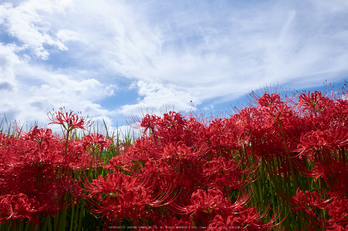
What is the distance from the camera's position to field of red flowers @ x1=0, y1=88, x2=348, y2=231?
2406 mm

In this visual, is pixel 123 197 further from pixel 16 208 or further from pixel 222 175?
pixel 222 175

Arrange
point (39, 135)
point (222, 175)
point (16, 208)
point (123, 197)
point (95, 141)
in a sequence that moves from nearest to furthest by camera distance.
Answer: point (123, 197) < point (16, 208) < point (222, 175) < point (39, 135) < point (95, 141)

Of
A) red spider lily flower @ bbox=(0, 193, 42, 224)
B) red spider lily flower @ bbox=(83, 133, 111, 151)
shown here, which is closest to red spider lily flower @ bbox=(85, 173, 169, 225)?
red spider lily flower @ bbox=(0, 193, 42, 224)

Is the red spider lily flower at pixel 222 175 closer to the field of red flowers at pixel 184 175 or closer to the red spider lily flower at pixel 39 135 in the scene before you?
the field of red flowers at pixel 184 175

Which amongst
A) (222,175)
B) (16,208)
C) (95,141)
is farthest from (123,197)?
(95,141)

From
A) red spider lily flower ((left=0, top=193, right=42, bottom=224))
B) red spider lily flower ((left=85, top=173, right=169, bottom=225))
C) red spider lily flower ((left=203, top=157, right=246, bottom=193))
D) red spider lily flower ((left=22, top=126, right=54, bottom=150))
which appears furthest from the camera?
red spider lily flower ((left=22, top=126, right=54, bottom=150))

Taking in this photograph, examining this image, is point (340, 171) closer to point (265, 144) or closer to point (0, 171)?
point (265, 144)

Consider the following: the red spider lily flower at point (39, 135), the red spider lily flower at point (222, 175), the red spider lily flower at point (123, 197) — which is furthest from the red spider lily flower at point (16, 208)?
the red spider lily flower at point (222, 175)

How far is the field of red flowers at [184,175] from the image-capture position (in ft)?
7.89

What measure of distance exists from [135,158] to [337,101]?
10.5 feet

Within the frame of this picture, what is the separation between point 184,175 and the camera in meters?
3.25

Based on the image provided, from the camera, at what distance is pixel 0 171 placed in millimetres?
3035

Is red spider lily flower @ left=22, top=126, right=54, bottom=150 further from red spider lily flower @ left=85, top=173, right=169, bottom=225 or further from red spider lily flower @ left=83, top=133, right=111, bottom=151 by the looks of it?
red spider lily flower @ left=85, top=173, right=169, bottom=225

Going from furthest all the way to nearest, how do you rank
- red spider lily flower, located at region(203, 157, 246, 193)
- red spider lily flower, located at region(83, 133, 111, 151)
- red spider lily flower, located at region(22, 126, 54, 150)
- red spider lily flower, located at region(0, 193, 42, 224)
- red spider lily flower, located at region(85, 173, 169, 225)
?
red spider lily flower, located at region(83, 133, 111, 151) < red spider lily flower, located at region(22, 126, 54, 150) < red spider lily flower, located at region(203, 157, 246, 193) < red spider lily flower, located at region(0, 193, 42, 224) < red spider lily flower, located at region(85, 173, 169, 225)
